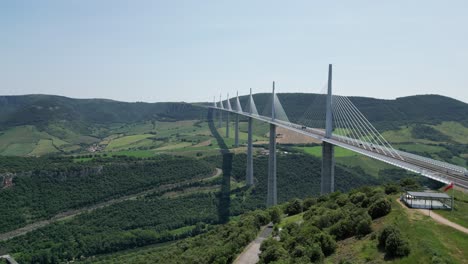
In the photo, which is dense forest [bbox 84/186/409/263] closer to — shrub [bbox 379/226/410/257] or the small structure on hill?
shrub [bbox 379/226/410/257]

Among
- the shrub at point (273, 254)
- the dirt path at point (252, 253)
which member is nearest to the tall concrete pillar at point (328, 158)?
the dirt path at point (252, 253)

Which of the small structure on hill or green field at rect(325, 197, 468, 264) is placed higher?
the small structure on hill

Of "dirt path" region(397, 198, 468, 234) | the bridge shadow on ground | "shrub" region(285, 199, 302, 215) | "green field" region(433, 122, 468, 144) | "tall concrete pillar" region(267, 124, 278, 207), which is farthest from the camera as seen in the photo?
"green field" region(433, 122, 468, 144)

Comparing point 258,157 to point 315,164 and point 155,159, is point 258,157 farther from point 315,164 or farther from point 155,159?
point 155,159

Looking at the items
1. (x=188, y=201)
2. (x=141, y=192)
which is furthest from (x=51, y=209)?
(x=188, y=201)

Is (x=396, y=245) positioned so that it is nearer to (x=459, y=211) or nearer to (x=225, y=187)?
(x=459, y=211)

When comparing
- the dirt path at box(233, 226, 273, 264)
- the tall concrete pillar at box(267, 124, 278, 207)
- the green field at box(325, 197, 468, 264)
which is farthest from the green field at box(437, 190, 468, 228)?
the tall concrete pillar at box(267, 124, 278, 207)

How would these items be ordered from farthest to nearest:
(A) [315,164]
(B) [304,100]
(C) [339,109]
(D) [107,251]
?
(B) [304,100], (A) [315,164], (D) [107,251], (C) [339,109]
